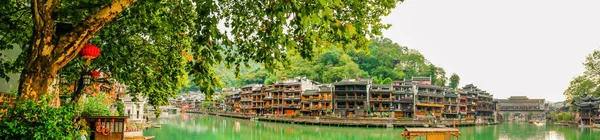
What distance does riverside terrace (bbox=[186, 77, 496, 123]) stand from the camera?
47.1m

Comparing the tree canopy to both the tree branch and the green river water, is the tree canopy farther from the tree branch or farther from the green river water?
the tree branch

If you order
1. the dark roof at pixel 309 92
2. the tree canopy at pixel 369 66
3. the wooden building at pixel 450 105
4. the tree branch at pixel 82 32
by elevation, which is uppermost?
the tree canopy at pixel 369 66

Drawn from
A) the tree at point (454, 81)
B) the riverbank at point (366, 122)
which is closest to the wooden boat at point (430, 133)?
the riverbank at point (366, 122)

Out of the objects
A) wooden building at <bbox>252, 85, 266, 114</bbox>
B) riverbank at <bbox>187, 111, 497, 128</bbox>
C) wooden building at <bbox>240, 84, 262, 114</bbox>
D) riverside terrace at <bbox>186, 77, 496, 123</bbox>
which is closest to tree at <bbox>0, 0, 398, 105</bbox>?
riverbank at <bbox>187, 111, 497, 128</bbox>

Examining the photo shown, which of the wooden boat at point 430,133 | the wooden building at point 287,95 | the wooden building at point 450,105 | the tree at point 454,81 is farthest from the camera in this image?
the tree at point 454,81

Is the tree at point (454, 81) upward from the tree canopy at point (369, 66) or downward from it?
downward

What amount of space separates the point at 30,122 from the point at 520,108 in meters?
82.4

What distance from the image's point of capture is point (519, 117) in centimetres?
7569

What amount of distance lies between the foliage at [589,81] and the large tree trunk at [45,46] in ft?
225

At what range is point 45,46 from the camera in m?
3.75

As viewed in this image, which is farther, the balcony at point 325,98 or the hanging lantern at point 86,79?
the balcony at point 325,98

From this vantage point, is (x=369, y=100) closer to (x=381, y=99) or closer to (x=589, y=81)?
(x=381, y=99)

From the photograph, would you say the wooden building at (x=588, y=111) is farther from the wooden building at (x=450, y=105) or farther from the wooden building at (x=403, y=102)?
the wooden building at (x=403, y=102)

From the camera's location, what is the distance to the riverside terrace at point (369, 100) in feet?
155
